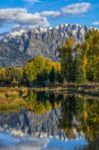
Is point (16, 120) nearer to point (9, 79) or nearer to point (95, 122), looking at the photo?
point (95, 122)

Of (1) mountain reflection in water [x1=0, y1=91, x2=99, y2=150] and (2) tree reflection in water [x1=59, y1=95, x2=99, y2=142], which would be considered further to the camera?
(2) tree reflection in water [x1=59, y1=95, x2=99, y2=142]

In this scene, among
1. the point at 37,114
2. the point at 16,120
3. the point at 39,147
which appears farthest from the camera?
the point at 37,114

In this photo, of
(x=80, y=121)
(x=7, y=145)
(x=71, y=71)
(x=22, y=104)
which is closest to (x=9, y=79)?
(x=71, y=71)

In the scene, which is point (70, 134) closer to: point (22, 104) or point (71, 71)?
point (22, 104)

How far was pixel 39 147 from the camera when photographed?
29.2 meters

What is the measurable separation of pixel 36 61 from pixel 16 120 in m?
126

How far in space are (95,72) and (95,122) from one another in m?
66.7

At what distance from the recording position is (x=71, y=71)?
4737 inches

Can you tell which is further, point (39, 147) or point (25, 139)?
point (25, 139)

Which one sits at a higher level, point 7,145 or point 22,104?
point 7,145

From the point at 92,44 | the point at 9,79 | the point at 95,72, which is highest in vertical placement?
the point at 92,44

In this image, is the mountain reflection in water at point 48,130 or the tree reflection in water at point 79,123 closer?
the mountain reflection in water at point 48,130

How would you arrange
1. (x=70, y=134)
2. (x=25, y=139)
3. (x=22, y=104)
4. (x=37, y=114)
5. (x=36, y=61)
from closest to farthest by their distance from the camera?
(x=25, y=139), (x=70, y=134), (x=37, y=114), (x=22, y=104), (x=36, y=61)

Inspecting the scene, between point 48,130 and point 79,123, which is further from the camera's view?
point 79,123
